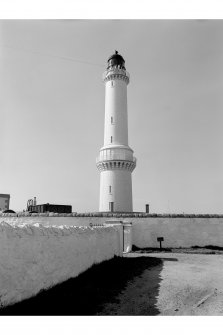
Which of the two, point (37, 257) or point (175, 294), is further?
point (175, 294)

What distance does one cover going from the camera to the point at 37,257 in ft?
18.9

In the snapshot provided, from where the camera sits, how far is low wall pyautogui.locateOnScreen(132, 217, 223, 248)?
1861cm

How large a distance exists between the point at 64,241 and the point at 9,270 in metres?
2.64

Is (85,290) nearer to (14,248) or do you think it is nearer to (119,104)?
(14,248)

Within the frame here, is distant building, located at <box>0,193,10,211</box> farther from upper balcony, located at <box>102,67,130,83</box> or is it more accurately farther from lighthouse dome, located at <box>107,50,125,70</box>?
lighthouse dome, located at <box>107,50,125,70</box>

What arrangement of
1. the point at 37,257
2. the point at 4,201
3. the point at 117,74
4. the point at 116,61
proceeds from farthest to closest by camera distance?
the point at 4,201 < the point at 116,61 < the point at 117,74 < the point at 37,257

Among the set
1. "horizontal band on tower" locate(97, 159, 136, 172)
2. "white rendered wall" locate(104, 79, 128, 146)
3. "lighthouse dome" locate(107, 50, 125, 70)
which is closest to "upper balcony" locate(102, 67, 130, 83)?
"white rendered wall" locate(104, 79, 128, 146)

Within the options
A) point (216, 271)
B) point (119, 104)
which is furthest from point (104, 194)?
point (216, 271)

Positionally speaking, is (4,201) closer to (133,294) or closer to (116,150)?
(116,150)

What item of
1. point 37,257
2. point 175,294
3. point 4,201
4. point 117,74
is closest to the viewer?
point 37,257

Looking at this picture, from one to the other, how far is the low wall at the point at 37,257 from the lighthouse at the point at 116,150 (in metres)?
16.2

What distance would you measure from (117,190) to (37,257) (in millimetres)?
19852

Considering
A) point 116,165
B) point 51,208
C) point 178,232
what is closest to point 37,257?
point 178,232

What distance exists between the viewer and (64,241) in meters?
7.38
